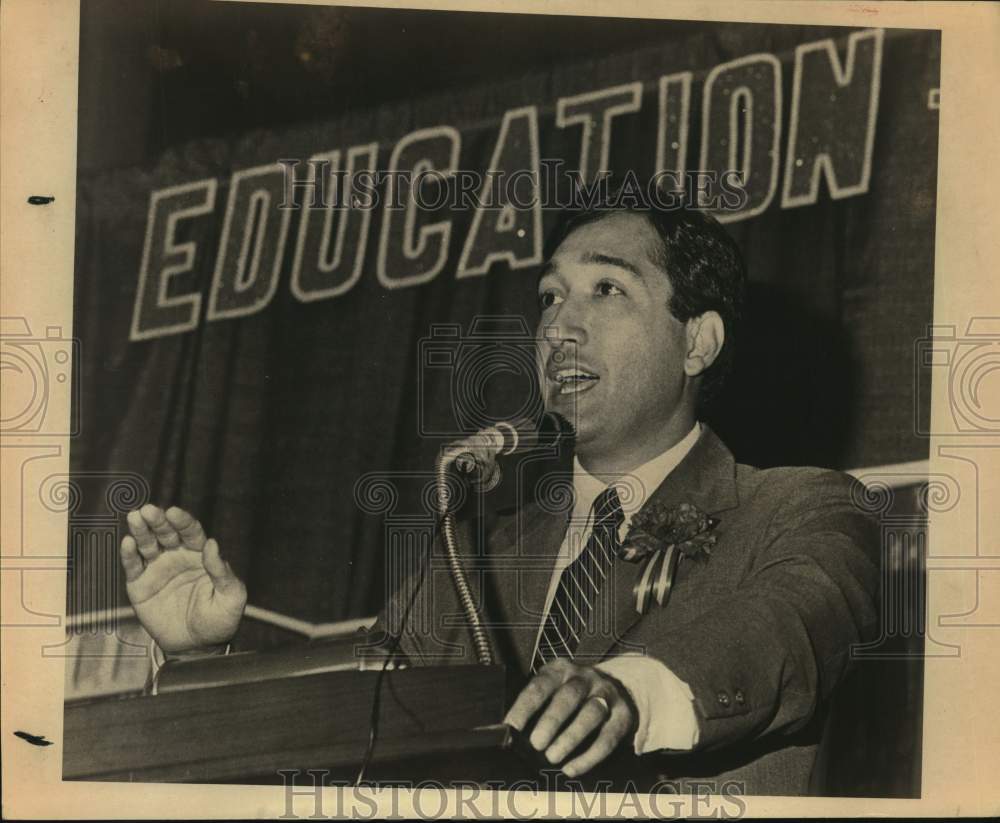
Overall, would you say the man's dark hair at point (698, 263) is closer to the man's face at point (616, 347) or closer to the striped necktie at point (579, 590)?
the man's face at point (616, 347)

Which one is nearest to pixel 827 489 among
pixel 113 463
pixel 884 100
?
pixel 884 100

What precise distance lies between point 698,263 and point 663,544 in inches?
27.5

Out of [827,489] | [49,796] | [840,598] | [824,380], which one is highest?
[824,380]

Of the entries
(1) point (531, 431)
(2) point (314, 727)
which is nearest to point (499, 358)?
(1) point (531, 431)

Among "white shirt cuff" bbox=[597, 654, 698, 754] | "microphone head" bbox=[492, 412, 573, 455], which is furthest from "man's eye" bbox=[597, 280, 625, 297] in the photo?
"white shirt cuff" bbox=[597, 654, 698, 754]

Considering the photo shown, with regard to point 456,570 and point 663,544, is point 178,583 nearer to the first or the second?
point 456,570

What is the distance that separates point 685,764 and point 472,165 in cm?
156

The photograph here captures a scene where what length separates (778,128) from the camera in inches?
152

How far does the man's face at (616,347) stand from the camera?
3680mm

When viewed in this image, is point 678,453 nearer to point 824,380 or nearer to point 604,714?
point 824,380

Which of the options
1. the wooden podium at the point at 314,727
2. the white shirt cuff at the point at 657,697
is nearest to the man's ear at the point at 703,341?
the white shirt cuff at the point at 657,697

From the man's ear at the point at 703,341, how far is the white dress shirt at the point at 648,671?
158 millimetres

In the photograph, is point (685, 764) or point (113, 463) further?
point (113, 463)

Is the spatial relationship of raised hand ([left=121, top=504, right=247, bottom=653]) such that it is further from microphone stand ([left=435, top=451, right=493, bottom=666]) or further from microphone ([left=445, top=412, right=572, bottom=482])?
microphone ([left=445, top=412, right=572, bottom=482])
